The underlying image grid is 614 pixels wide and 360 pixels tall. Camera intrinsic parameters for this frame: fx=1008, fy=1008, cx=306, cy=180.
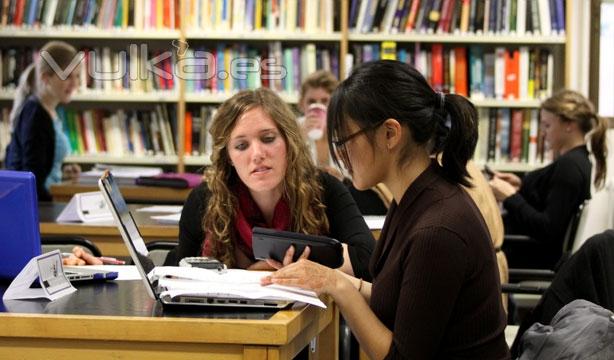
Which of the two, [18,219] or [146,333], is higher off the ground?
[18,219]

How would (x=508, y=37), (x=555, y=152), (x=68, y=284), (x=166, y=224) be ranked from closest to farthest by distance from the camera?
(x=68, y=284)
(x=166, y=224)
(x=555, y=152)
(x=508, y=37)

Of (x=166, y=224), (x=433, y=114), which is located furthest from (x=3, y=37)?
(x=433, y=114)

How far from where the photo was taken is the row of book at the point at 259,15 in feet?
19.5

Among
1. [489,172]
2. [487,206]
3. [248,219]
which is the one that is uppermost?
[248,219]

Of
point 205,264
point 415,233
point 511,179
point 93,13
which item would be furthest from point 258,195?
point 93,13

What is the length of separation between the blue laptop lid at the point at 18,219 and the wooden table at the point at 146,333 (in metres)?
0.29

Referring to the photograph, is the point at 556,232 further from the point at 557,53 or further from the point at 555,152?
the point at 557,53

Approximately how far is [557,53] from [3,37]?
337 cm

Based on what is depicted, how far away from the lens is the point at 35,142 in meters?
5.10

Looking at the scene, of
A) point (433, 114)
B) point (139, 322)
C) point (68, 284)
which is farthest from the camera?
point (68, 284)

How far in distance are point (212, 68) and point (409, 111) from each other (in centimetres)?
406

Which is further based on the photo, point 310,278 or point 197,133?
point 197,133

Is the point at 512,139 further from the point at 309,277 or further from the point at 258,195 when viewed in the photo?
the point at 309,277

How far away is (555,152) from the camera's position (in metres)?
5.06
